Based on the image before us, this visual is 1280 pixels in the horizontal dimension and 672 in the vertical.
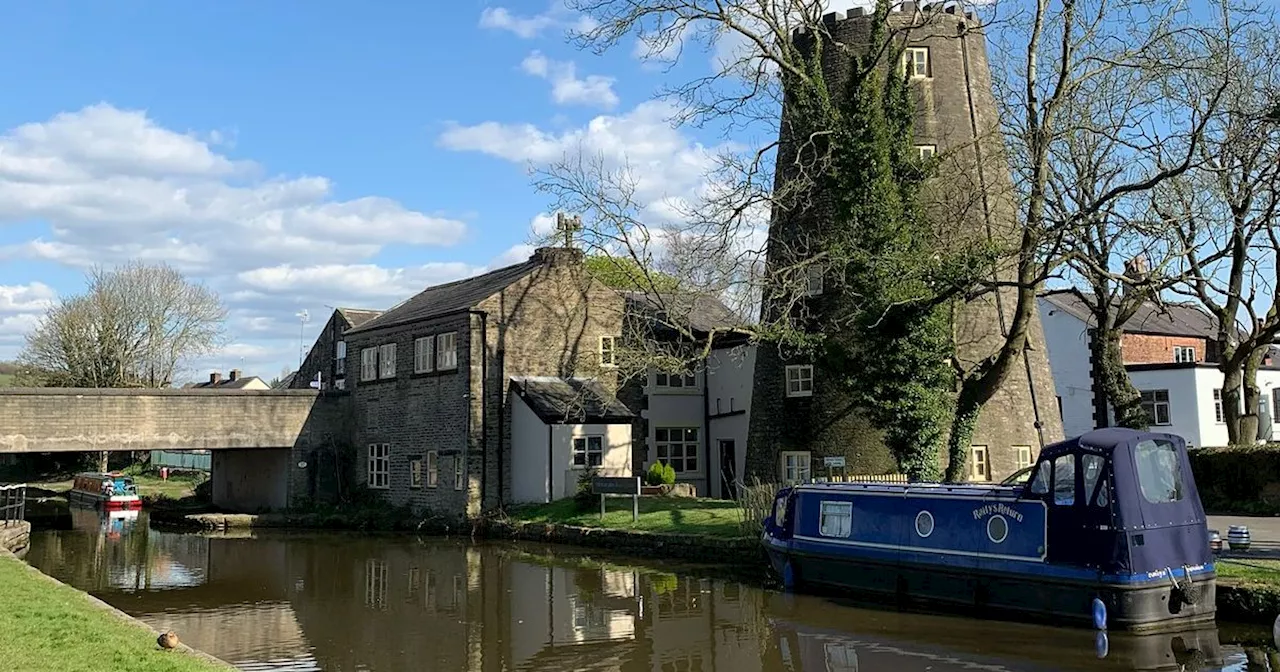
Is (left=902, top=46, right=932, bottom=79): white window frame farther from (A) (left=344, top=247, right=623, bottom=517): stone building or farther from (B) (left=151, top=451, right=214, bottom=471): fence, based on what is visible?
(B) (left=151, top=451, right=214, bottom=471): fence

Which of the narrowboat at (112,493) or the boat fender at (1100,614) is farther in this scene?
the narrowboat at (112,493)

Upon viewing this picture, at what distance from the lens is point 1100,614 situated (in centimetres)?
1277

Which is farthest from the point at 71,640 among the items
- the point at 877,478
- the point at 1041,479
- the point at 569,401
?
the point at 569,401

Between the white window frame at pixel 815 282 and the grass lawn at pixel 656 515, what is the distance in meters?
5.53

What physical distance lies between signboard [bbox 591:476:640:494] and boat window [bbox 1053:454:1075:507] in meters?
11.2

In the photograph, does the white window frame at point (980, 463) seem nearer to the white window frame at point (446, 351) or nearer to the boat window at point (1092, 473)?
the boat window at point (1092, 473)

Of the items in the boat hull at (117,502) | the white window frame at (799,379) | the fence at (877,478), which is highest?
the white window frame at (799,379)

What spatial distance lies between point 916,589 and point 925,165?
11480 mm

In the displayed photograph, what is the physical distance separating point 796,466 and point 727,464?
6702 millimetres

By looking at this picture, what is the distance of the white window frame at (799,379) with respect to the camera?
83.5 ft

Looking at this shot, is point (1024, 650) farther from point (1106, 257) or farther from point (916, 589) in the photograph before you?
point (1106, 257)

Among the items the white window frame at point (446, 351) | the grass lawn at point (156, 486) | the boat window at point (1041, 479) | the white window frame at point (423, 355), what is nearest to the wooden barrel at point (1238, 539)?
the boat window at point (1041, 479)

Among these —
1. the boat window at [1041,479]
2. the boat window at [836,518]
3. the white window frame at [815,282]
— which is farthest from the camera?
the white window frame at [815,282]

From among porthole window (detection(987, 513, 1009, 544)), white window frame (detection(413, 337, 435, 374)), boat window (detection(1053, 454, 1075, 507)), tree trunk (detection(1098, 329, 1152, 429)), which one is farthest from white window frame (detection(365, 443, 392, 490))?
boat window (detection(1053, 454, 1075, 507))
